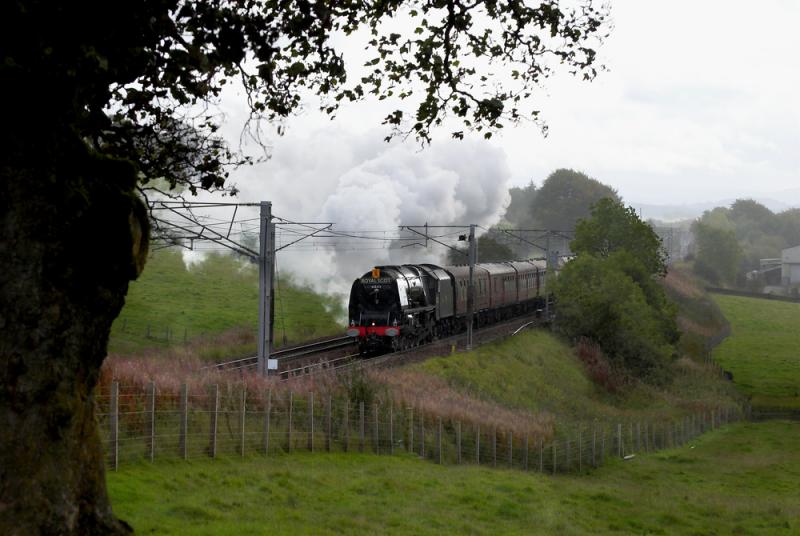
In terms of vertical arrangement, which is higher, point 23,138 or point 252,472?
point 23,138

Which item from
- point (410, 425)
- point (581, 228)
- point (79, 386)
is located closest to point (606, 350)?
point (581, 228)

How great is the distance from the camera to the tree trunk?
26.7ft

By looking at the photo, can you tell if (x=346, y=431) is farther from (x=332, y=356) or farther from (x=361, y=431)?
(x=332, y=356)

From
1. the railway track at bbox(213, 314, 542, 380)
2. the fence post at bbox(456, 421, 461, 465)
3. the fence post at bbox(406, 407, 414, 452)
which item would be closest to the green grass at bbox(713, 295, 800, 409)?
the railway track at bbox(213, 314, 542, 380)

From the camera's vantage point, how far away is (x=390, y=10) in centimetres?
1253

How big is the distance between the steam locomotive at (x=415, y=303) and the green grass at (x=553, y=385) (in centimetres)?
212

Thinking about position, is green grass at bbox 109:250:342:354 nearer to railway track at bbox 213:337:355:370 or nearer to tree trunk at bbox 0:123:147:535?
railway track at bbox 213:337:355:370

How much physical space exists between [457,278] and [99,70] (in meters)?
38.2

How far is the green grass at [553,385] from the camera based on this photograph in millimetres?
39344

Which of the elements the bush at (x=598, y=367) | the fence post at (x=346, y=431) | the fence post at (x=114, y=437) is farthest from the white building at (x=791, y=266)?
the fence post at (x=114, y=437)

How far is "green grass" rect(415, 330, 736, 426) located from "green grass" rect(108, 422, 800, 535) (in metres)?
11.9

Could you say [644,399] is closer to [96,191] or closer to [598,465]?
[598,465]

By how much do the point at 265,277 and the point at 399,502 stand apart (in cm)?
1312

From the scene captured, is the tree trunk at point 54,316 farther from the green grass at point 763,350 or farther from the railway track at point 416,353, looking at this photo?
the green grass at point 763,350
